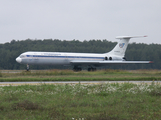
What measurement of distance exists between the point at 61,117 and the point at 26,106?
1953mm

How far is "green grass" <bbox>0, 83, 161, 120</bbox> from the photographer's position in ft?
27.8

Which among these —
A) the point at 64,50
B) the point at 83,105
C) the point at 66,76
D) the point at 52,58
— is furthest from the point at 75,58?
the point at 64,50

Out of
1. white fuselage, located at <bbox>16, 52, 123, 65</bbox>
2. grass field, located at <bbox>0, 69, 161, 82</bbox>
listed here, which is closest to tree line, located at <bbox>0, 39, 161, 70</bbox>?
white fuselage, located at <bbox>16, 52, 123, 65</bbox>

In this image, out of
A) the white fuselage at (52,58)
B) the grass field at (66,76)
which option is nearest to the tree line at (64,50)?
the white fuselage at (52,58)

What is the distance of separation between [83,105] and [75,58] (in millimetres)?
32234

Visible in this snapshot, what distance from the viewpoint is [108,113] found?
8703 millimetres

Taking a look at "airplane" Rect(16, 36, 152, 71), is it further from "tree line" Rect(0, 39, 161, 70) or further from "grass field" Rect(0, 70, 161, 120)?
"grass field" Rect(0, 70, 161, 120)

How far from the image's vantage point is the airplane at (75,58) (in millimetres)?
37541

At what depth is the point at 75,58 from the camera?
4231 cm

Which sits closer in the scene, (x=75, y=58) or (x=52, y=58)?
(x=52, y=58)

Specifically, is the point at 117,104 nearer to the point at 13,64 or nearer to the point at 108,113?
the point at 108,113

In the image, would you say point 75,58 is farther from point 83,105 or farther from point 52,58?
point 83,105

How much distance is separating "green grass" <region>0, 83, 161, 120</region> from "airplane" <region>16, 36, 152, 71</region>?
24.8m

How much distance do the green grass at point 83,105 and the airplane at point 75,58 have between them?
24766 millimetres
